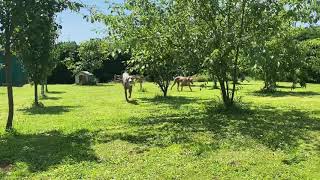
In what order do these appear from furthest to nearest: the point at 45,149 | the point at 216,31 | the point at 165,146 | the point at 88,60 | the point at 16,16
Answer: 1. the point at 88,60
2. the point at 216,31
3. the point at 16,16
4. the point at 165,146
5. the point at 45,149

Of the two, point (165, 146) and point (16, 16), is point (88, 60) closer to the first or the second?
point (16, 16)

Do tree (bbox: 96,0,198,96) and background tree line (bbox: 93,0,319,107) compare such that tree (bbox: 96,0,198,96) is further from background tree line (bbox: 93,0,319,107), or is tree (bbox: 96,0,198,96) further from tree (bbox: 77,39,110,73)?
tree (bbox: 77,39,110,73)

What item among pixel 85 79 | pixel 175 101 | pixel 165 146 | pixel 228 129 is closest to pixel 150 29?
pixel 228 129

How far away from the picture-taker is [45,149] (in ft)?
31.5

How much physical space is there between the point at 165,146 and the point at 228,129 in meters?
2.47

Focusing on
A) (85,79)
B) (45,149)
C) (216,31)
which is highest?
(216,31)

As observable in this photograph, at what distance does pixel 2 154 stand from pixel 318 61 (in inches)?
495

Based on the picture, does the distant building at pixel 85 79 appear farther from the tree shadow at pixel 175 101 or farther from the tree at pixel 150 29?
the tree at pixel 150 29

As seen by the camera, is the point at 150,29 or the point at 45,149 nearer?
the point at 45,149

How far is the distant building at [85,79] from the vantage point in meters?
46.8

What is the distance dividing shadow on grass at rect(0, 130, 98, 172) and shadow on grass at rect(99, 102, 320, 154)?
79cm

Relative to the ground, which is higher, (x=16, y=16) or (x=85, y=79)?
(x=16, y=16)

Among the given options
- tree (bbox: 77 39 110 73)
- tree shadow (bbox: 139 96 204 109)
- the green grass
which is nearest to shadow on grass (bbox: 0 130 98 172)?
the green grass

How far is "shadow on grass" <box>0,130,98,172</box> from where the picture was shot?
28.2ft
